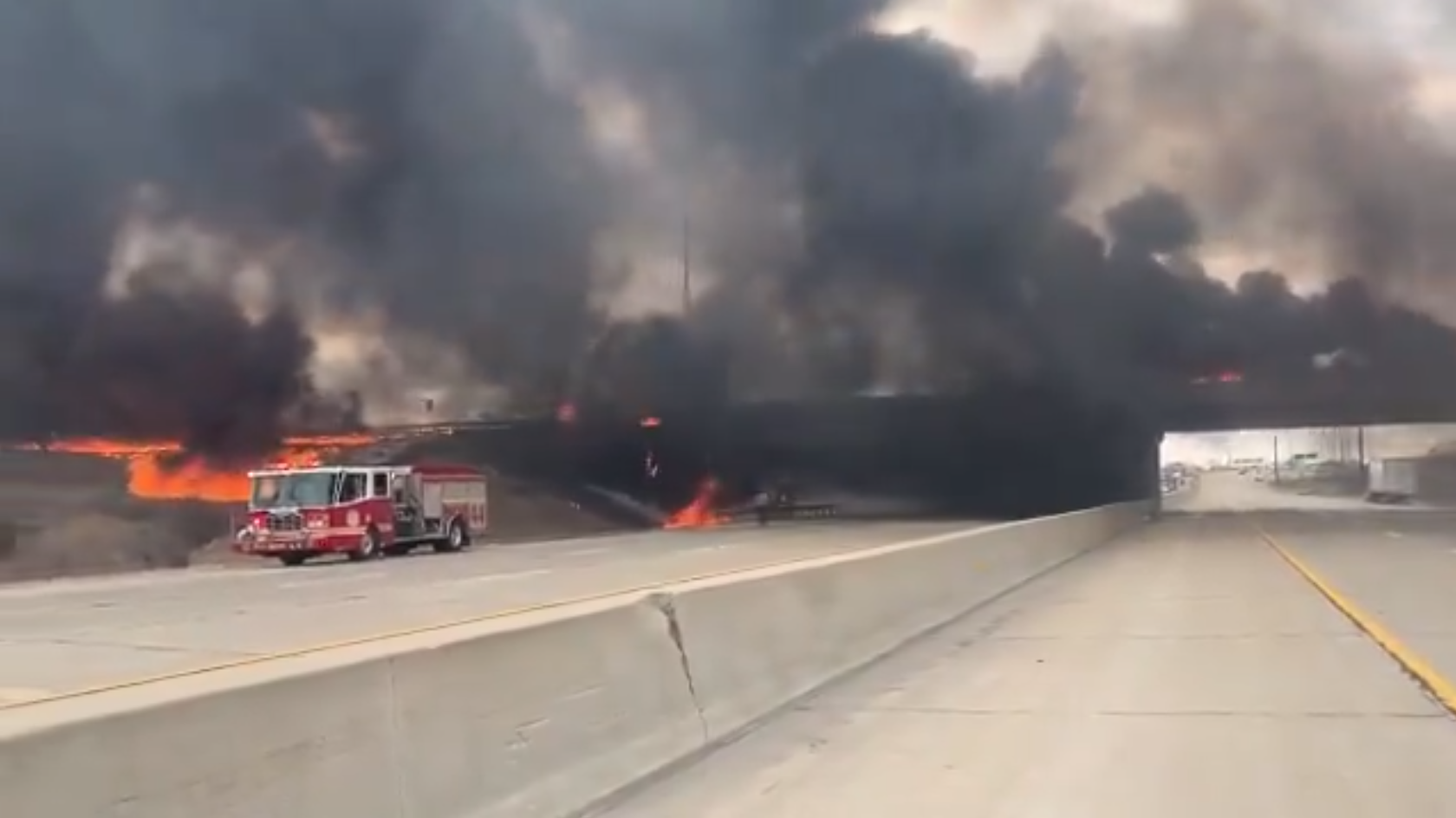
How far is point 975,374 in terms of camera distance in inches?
2894

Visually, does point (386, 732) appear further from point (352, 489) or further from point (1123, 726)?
point (352, 489)

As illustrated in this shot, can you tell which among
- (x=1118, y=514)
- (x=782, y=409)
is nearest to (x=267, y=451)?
(x=782, y=409)

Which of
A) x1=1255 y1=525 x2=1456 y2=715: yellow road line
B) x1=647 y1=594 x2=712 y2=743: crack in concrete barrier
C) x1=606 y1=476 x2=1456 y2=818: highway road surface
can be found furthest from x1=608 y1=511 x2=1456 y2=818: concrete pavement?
x1=647 y1=594 x2=712 y2=743: crack in concrete barrier

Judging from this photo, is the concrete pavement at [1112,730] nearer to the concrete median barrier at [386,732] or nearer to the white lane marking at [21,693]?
the concrete median barrier at [386,732]

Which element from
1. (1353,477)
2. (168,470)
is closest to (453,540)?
(168,470)

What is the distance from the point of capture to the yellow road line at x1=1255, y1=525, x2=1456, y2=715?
11047 millimetres

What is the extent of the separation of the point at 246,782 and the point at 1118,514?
47.3 m

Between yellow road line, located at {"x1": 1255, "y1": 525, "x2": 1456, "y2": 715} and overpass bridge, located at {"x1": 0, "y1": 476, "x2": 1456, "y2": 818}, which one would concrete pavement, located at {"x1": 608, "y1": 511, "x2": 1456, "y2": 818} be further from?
yellow road line, located at {"x1": 1255, "y1": 525, "x2": 1456, "y2": 715}

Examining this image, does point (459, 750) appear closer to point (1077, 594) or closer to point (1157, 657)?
point (1157, 657)

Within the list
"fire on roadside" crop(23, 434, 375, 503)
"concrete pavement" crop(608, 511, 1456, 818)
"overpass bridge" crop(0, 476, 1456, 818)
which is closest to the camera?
"overpass bridge" crop(0, 476, 1456, 818)

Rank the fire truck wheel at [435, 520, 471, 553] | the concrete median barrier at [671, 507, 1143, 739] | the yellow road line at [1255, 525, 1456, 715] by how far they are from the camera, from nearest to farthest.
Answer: the concrete median barrier at [671, 507, 1143, 739]
the yellow road line at [1255, 525, 1456, 715]
the fire truck wheel at [435, 520, 471, 553]

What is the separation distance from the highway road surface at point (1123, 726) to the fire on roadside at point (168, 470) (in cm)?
4258

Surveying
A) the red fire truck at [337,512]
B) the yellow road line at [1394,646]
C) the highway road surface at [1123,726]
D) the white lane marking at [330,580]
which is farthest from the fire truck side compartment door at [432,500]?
the highway road surface at [1123,726]

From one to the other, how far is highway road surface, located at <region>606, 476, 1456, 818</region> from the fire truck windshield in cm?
1985
